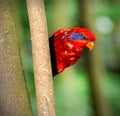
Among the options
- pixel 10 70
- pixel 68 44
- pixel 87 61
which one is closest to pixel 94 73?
pixel 87 61

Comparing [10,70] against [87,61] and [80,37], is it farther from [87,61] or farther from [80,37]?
[87,61]

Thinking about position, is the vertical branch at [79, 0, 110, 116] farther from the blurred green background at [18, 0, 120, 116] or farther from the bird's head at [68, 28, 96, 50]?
the bird's head at [68, 28, 96, 50]

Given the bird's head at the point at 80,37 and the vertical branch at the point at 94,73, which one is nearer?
the bird's head at the point at 80,37

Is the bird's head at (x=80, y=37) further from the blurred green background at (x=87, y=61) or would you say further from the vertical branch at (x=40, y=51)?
the blurred green background at (x=87, y=61)

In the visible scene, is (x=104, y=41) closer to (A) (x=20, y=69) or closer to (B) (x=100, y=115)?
(B) (x=100, y=115)

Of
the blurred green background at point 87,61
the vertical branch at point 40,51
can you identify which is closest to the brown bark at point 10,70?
the vertical branch at point 40,51
